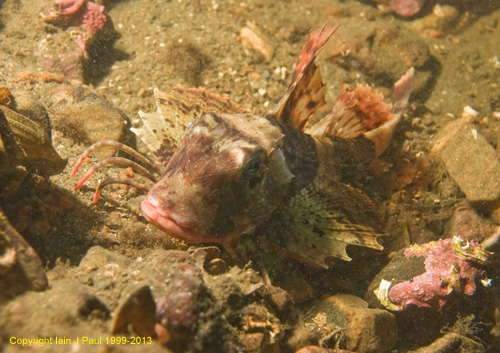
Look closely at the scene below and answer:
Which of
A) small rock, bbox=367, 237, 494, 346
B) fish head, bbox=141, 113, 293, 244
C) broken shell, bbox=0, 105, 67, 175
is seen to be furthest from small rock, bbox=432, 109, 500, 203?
broken shell, bbox=0, 105, 67, 175

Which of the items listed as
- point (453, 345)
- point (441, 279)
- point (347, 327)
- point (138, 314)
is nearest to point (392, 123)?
point (441, 279)

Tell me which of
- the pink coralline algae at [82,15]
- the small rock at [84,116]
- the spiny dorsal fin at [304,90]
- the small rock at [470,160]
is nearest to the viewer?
the spiny dorsal fin at [304,90]

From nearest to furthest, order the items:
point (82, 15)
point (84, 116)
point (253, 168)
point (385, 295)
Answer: point (253, 168), point (385, 295), point (84, 116), point (82, 15)

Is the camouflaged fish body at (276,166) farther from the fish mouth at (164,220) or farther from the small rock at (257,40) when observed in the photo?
the small rock at (257,40)

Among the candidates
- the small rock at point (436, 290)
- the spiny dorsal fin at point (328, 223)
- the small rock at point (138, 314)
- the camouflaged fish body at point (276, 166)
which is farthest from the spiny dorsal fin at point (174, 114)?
the small rock at point (436, 290)

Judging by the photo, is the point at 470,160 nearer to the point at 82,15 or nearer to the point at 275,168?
the point at 275,168

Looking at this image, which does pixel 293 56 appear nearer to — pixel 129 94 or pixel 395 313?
pixel 129 94
